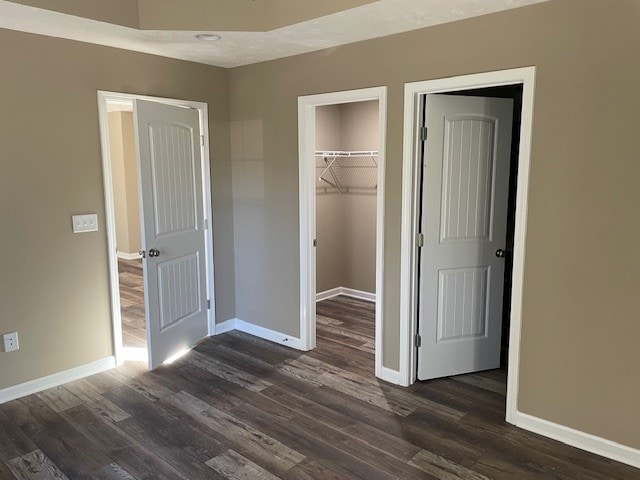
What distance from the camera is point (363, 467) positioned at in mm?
2541

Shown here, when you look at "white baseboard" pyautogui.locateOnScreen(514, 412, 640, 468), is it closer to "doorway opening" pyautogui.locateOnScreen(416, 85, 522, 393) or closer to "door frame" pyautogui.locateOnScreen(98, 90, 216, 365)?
"doorway opening" pyautogui.locateOnScreen(416, 85, 522, 393)

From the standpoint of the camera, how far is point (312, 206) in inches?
156

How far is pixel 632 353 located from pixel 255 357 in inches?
104

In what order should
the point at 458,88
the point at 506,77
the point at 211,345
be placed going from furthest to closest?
1. the point at 211,345
2. the point at 458,88
3. the point at 506,77

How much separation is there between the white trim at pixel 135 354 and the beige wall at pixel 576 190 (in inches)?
111

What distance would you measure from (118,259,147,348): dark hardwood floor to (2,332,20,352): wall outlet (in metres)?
1.05

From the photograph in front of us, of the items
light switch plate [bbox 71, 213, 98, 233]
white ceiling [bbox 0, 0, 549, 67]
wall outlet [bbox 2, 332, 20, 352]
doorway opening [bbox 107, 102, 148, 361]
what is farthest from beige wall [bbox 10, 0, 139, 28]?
doorway opening [bbox 107, 102, 148, 361]

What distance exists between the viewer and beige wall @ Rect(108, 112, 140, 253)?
7574 mm

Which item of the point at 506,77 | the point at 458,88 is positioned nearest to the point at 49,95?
the point at 458,88

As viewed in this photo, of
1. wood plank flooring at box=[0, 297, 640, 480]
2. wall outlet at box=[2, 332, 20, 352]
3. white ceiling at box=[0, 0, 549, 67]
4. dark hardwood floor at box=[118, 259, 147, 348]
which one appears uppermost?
white ceiling at box=[0, 0, 549, 67]

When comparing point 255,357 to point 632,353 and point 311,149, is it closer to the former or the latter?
point 311,149

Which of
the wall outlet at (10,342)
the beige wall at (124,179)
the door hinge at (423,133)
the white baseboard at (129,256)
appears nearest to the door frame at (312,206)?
the door hinge at (423,133)

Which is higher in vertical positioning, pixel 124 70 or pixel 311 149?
pixel 124 70

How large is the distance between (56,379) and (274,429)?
170 centimetres
